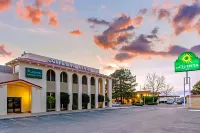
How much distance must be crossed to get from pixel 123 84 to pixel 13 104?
1754 inches

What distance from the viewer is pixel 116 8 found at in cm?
2341

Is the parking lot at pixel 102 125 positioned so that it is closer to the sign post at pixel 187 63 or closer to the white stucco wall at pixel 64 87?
the white stucco wall at pixel 64 87

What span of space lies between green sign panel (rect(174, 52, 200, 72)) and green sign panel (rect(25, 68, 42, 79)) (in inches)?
967

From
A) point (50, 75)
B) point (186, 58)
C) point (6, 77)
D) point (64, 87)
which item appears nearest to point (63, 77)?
point (64, 87)

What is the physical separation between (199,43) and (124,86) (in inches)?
1604

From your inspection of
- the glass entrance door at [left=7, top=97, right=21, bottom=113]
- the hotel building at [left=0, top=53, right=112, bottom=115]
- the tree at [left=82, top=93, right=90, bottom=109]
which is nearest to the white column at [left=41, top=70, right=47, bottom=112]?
the hotel building at [left=0, top=53, right=112, bottom=115]

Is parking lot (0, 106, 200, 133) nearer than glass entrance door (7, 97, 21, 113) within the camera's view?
Yes

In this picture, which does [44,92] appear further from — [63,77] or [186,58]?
[186,58]

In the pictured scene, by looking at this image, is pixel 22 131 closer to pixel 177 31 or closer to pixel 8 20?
pixel 8 20

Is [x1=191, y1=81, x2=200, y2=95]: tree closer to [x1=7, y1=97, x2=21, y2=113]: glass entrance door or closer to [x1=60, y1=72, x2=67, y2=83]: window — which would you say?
[x1=60, y1=72, x2=67, y2=83]: window

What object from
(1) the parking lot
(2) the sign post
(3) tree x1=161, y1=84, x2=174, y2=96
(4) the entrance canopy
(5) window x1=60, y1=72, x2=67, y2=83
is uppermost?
(2) the sign post

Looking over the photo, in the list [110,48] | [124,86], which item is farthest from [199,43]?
[124,86]

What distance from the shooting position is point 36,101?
29.7m

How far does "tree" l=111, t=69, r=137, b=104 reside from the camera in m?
69.2
